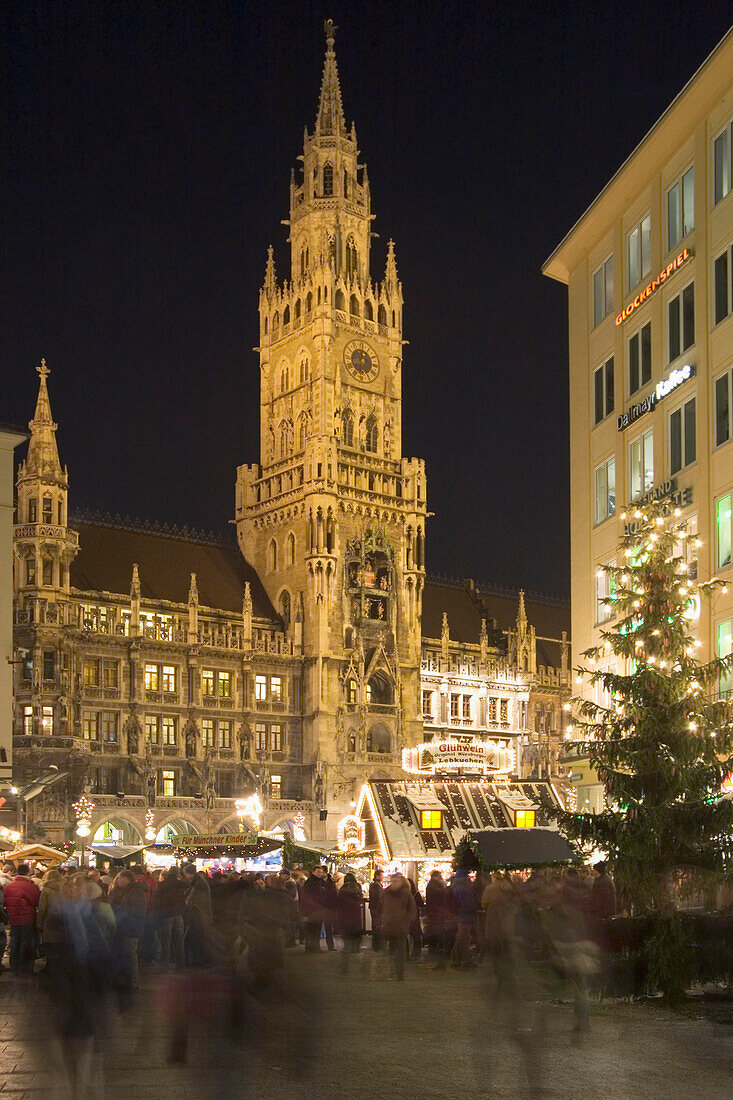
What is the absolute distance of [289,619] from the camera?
82.8m

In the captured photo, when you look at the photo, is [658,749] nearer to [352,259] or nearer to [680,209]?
[680,209]

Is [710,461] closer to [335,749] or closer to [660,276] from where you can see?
[660,276]

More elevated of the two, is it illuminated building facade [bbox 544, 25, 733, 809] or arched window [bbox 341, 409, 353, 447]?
arched window [bbox 341, 409, 353, 447]

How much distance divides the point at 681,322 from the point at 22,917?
19521mm

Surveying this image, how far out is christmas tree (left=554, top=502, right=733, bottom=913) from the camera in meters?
19.4

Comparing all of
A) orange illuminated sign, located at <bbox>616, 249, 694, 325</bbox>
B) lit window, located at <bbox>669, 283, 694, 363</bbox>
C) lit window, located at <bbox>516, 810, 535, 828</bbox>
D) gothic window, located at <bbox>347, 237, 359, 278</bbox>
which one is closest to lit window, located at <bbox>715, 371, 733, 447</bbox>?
lit window, located at <bbox>669, 283, 694, 363</bbox>

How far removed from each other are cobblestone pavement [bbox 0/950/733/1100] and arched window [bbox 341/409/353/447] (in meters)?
68.5

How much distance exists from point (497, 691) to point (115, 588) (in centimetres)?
2764

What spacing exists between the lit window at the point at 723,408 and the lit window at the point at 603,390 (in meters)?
6.56

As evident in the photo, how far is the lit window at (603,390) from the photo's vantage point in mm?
37688

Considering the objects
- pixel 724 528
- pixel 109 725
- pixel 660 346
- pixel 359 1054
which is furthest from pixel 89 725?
pixel 359 1054

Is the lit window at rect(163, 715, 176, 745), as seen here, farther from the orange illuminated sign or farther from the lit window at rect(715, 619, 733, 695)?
the lit window at rect(715, 619, 733, 695)

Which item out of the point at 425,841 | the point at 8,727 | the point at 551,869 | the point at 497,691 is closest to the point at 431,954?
the point at 551,869

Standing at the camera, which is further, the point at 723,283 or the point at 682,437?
the point at 682,437
